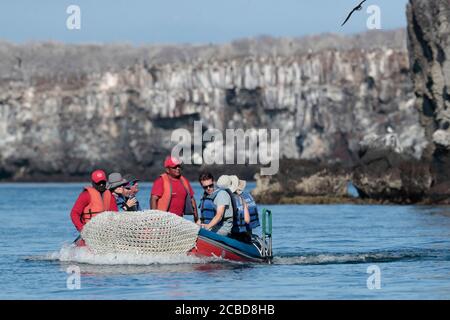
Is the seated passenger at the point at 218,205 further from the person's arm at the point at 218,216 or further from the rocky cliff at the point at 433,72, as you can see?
the rocky cliff at the point at 433,72

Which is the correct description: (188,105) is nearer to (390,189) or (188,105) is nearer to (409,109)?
(409,109)

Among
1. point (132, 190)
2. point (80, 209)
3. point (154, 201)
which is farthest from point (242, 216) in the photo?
point (80, 209)

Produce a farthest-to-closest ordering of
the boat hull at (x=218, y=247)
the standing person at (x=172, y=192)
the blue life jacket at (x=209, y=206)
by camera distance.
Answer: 1. the boat hull at (x=218, y=247)
2. the standing person at (x=172, y=192)
3. the blue life jacket at (x=209, y=206)

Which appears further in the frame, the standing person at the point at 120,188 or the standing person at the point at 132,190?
the standing person at the point at 132,190

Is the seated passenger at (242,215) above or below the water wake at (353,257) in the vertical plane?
above

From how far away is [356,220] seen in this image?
5797cm

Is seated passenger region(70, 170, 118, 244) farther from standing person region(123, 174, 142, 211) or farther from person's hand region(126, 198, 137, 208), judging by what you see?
standing person region(123, 174, 142, 211)

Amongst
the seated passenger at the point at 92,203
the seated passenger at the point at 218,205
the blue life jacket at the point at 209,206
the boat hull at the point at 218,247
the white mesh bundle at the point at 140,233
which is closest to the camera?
the white mesh bundle at the point at 140,233

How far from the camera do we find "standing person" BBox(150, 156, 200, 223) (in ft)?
95.8

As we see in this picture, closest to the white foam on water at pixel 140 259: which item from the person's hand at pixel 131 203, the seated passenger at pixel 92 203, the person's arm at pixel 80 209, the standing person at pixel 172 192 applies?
the person's arm at pixel 80 209

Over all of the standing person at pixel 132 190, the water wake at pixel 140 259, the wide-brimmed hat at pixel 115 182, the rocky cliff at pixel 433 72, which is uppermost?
the rocky cliff at pixel 433 72

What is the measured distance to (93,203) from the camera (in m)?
29.9

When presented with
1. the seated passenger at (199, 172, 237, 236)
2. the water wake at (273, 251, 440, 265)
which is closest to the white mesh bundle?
the seated passenger at (199, 172, 237, 236)

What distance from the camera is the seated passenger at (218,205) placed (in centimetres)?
2869
